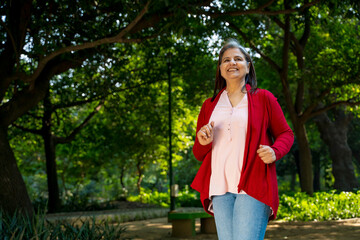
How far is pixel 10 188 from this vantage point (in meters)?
8.10

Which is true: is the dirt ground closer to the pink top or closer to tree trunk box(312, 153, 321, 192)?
Result: the pink top

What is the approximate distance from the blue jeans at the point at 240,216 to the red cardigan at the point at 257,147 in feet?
0.17

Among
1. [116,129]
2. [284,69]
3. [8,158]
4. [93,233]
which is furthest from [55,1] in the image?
[116,129]

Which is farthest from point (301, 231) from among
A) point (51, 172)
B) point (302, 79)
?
point (51, 172)

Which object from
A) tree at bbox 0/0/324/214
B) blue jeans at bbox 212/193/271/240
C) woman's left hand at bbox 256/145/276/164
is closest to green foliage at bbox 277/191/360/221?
tree at bbox 0/0/324/214

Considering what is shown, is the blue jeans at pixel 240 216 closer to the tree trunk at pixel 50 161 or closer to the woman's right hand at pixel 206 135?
the woman's right hand at pixel 206 135

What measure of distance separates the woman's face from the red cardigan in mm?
107

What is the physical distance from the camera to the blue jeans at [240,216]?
253cm

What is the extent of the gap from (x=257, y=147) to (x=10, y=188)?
653 cm

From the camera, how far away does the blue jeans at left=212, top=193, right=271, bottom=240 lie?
2.53 metres

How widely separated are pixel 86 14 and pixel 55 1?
71 cm

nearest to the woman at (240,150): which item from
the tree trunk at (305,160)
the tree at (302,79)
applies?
the tree at (302,79)

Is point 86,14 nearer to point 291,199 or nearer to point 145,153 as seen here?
point 291,199

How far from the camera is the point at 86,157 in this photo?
2145cm
